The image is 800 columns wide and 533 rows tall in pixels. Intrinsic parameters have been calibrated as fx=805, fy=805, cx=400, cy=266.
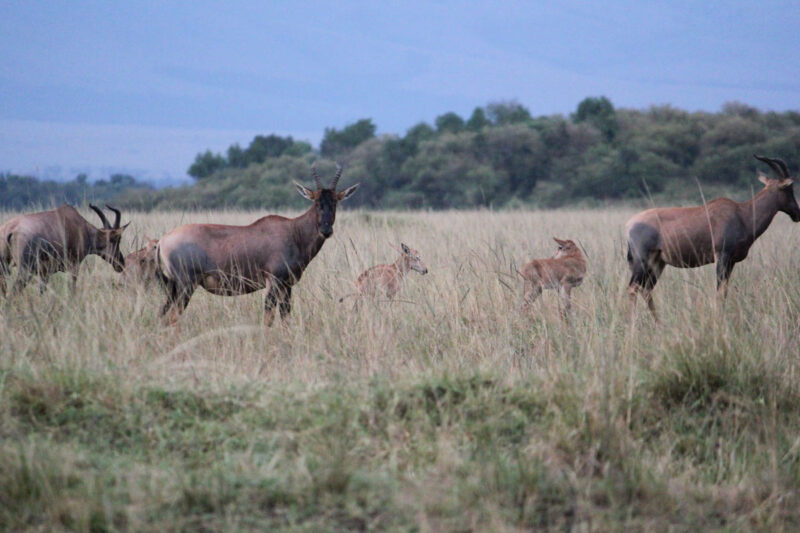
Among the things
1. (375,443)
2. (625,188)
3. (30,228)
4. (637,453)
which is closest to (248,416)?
(375,443)

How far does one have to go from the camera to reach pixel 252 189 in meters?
41.0

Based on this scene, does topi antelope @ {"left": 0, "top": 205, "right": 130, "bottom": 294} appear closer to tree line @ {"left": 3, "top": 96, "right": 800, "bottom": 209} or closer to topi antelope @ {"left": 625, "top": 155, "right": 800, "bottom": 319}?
topi antelope @ {"left": 625, "top": 155, "right": 800, "bottom": 319}

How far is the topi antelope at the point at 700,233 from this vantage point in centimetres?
827

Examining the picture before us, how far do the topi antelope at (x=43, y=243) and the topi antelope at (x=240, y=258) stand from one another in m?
1.30

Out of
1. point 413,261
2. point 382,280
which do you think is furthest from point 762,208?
point 382,280

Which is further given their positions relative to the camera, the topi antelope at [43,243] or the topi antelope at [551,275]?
the topi antelope at [551,275]

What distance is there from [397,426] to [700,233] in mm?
5104

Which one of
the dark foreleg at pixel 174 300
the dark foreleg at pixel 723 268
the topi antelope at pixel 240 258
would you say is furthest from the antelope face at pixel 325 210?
the dark foreleg at pixel 723 268

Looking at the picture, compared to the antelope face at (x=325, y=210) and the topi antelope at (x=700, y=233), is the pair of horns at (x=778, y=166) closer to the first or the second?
the topi antelope at (x=700, y=233)

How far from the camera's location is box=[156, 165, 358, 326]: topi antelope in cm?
701

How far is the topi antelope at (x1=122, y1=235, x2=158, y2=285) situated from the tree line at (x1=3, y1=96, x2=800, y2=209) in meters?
26.0

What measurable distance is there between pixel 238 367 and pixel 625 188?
34.4 meters

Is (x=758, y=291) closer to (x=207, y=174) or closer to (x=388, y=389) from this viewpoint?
(x=388, y=389)

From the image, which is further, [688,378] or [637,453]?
[688,378]
